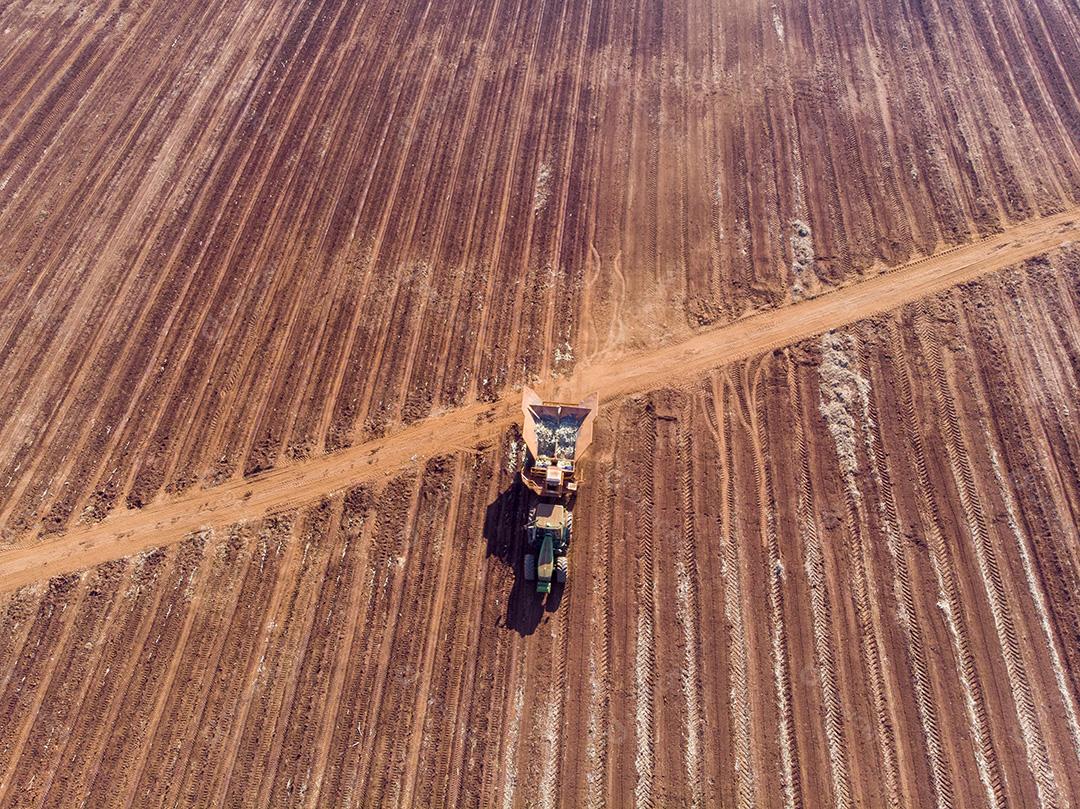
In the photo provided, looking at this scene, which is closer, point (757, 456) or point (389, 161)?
point (757, 456)

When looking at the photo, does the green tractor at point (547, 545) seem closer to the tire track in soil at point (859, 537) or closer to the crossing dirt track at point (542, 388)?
the crossing dirt track at point (542, 388)

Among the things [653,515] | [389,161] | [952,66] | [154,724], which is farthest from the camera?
[952,66]

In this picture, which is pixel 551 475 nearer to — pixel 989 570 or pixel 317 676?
pixel 317 676

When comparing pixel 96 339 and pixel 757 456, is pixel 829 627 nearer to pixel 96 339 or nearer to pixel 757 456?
pixel 757 456

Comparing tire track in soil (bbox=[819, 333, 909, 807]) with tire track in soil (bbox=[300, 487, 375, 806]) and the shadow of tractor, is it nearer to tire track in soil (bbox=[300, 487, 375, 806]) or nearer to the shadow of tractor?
the shadow of tractor

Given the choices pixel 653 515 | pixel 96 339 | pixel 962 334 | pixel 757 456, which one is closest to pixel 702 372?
pixel 757 456

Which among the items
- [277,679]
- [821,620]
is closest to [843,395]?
[821,620]

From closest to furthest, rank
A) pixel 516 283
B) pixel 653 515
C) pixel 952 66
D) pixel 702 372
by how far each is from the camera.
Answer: pixel 653 515, pixel 702 372, pixel 516 283, pixel 952 66

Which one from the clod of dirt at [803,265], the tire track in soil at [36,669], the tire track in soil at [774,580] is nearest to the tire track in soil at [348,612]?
the tire track in soil at [36,669]
